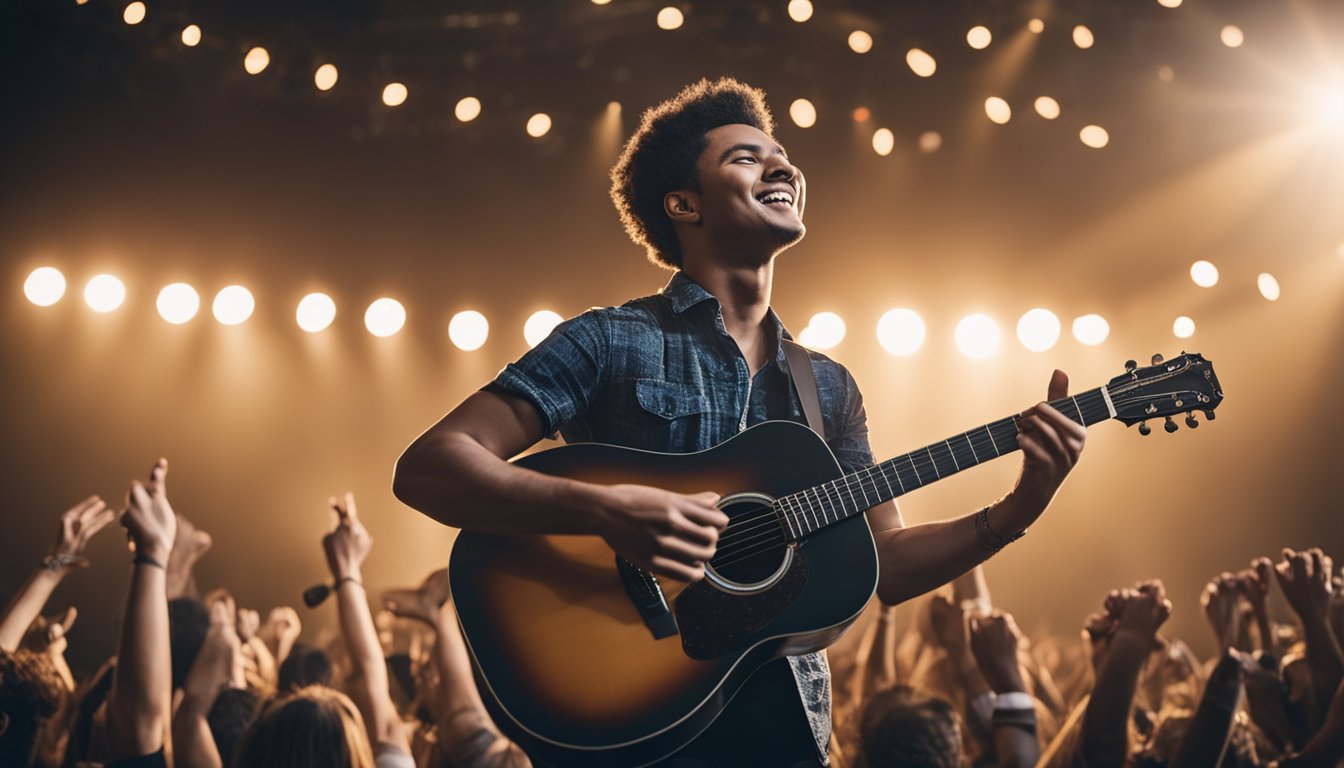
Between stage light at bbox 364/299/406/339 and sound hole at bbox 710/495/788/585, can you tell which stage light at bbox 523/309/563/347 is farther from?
sound hole at bbox 710/495/788/585

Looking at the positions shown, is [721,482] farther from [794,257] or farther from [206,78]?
[206,78]

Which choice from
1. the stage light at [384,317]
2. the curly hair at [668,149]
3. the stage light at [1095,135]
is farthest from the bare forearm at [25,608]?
the stage light at [1095,135]

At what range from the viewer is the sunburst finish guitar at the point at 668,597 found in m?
1.75

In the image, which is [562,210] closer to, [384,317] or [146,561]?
[384,317]

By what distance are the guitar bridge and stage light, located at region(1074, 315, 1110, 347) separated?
6.52 m

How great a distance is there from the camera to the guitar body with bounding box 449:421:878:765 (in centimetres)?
175

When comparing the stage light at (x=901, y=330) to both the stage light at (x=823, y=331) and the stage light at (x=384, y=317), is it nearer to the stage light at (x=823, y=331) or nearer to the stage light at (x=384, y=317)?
the stage light at (x=823, y=331)

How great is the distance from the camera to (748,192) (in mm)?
2357

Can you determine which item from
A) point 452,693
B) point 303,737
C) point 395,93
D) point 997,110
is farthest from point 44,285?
point 997,110

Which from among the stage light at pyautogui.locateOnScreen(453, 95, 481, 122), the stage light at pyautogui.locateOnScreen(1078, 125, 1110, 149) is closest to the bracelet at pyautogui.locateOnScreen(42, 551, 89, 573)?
the stage light at pyautogui.locateOnScreen(453, 95, 481, 122)

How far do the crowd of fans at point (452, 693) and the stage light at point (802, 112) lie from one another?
3952 mm

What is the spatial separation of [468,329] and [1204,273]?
5.75 metres

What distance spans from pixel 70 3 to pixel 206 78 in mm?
903

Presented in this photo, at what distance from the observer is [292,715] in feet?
9.02
